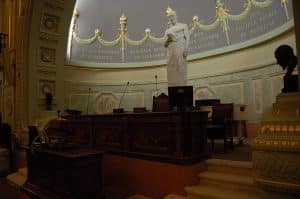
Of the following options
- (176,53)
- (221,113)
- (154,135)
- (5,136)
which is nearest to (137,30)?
(176,53)

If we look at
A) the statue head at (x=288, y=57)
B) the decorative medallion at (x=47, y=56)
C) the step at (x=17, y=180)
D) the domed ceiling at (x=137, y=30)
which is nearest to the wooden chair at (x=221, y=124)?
the statue head at (x=288, y=57)

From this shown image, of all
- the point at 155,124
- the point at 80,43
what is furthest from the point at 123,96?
the point at 155,124

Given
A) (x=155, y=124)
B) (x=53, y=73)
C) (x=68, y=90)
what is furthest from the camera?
(x=68, y=90)

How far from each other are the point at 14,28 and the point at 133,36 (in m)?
4.15

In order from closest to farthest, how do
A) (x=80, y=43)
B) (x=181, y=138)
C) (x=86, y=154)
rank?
(x=86, y=154) < (x=181, y=138) < (x=80, y=43)

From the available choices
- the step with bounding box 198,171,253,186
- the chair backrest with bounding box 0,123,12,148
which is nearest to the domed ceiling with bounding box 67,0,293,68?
the chair backrest with bounding box 0,123,12,148

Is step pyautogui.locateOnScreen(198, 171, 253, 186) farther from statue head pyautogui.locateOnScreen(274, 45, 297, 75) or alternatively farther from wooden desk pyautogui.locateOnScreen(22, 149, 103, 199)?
statue head pyautogui.locateOnScreen(274, 45, 297, 75)

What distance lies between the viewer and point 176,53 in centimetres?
608

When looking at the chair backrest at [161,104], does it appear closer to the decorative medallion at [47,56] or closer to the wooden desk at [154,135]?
the wooden desk at [154,135]

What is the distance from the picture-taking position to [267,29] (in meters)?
6.39

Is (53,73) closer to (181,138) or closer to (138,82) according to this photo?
(138,82)

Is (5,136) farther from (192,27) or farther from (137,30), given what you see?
(192,27)

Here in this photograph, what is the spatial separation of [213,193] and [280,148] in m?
1.89

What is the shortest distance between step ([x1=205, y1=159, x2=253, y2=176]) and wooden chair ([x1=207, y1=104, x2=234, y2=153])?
848 millimetres
